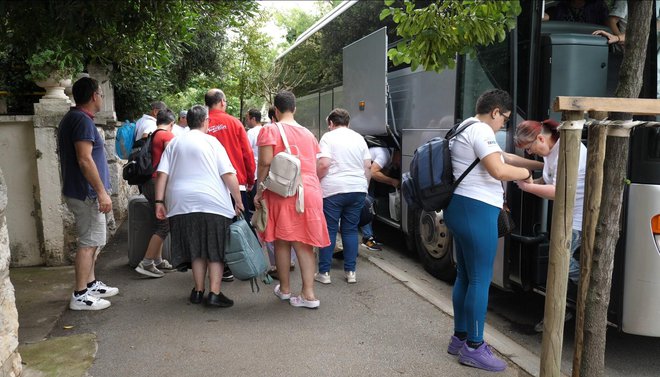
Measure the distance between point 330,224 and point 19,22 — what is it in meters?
3.31

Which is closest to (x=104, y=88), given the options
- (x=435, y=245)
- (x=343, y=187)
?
(x=343, y=187)

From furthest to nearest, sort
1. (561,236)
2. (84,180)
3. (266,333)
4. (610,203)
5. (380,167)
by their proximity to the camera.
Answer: (380,167), (84,180), (266,333), (561,236), (610,203)

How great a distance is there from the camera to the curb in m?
3.84

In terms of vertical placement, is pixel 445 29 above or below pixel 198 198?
above

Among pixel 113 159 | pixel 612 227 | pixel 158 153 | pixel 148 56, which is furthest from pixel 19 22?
pixel 113 159

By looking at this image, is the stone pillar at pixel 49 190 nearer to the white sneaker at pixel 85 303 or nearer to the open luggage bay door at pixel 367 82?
the white sneaker at pixel 85 303

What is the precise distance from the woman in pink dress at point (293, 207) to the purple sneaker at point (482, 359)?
4.94ft

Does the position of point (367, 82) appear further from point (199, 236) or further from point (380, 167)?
point (199, 236)

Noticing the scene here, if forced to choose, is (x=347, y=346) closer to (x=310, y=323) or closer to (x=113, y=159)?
(x=310, y=323)

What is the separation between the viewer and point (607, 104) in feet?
8.61

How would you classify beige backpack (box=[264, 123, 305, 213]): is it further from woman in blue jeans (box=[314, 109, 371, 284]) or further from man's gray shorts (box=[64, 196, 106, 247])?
man's gray shorts (box=[64, 196, 106, 247])

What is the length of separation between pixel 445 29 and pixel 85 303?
371 centimetres

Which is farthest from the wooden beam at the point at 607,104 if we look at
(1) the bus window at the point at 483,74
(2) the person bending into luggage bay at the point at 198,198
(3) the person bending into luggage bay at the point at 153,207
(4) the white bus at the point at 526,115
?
(3) the person bending into luggage bay at the point at 153,207

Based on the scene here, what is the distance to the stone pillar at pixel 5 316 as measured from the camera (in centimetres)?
302
